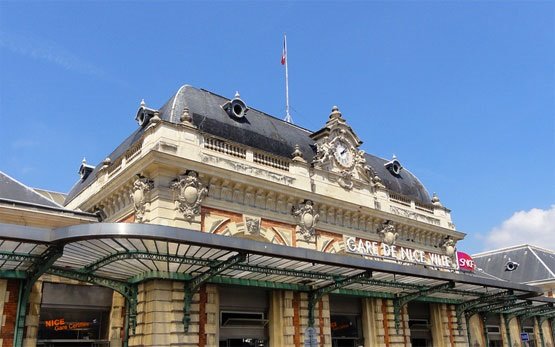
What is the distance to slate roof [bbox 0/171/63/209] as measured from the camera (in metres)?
18.9

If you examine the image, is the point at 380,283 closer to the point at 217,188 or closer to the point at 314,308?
the point at 314,308

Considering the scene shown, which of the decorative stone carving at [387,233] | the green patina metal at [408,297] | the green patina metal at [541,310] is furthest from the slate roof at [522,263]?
the green patina metal at [408,297]

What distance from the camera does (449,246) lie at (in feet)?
97.9

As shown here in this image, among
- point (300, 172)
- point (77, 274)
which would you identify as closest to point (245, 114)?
point (300, 172)

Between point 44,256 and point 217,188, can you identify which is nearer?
point 44,256

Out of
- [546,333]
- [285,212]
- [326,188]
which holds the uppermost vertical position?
[326,188]

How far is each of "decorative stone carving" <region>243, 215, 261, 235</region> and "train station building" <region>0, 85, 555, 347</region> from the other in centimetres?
6

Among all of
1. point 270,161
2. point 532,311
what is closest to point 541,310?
point 532,311

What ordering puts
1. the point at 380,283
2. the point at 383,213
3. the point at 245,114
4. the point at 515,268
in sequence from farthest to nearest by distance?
the point at 515,268 < the point at 383,213 < the point at 245,114 < the point at 380,283

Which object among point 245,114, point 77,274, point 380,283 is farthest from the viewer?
point 245,114

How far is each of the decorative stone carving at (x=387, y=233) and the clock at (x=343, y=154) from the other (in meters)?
3.69

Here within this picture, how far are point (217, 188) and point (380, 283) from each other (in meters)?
7.41

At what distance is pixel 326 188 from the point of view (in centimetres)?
2328

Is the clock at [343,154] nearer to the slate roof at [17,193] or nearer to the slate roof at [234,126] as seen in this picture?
the slate roof at [234,126]
